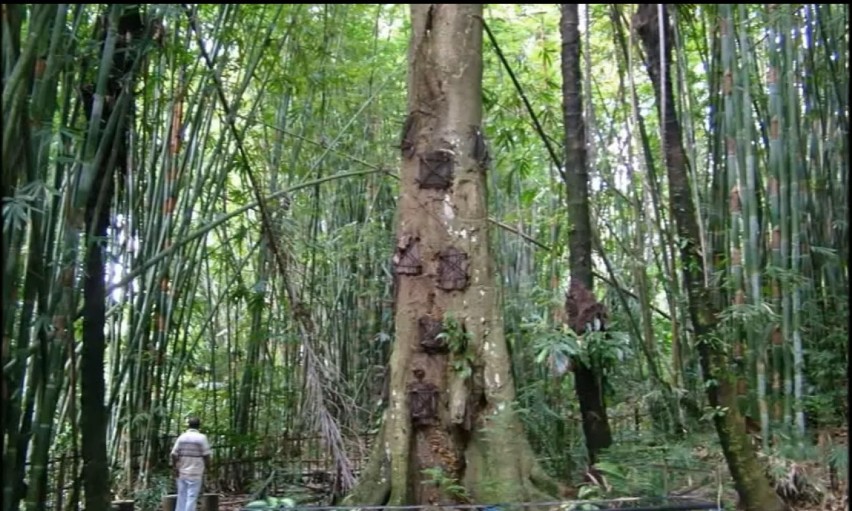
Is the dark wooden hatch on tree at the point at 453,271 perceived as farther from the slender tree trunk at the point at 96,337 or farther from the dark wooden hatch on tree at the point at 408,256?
the slender tree trunk at the point at 96,337

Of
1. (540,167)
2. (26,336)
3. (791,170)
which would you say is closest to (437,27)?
(791,170)

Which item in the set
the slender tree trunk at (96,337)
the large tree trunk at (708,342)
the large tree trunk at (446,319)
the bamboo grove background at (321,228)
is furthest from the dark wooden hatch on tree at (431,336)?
the slender tree trunk at (96,337)

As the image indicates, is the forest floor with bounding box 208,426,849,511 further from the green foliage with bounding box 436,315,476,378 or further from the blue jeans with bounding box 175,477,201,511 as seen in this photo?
the blue jeans with bounding box 175,477,201,511

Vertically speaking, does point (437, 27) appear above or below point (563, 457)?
above

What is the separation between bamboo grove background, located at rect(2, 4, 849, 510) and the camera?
3.15 m

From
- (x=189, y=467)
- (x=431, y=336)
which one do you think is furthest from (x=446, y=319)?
(x=189, y=467)

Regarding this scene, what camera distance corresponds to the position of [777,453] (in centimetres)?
377

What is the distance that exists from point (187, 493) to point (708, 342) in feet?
9.40

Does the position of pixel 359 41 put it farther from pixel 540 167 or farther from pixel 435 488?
pixel 435 488

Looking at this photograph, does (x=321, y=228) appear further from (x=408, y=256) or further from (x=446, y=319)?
(x=446, y=319)

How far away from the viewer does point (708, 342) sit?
3.21 meters

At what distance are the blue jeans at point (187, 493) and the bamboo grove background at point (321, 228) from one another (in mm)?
318

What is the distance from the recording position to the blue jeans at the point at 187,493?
15.3ft

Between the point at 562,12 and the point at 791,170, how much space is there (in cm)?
130
